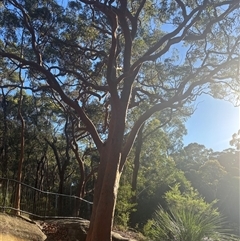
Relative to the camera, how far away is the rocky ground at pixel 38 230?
30.1 ft

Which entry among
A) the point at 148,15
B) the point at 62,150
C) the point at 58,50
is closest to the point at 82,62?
the point at 58,50

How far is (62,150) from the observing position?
29422mm

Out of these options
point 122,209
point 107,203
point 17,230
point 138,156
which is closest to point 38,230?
point 17,230

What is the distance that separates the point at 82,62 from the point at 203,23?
5.32 m

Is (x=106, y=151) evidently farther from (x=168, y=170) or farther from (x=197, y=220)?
(x=168, y=170)

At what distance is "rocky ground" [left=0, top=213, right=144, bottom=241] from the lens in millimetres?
Answer: 9183

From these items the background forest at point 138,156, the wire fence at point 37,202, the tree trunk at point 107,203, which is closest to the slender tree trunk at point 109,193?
the tree trunk at point 107,203

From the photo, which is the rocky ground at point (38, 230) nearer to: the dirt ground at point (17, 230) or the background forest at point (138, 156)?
the dirt ground at point (17, 230)

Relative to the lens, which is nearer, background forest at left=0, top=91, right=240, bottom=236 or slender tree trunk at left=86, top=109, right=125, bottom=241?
slender tree trunk at left=86, top=109, right=125, bottom=241

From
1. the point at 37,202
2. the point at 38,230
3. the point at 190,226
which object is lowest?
the point at 38,230

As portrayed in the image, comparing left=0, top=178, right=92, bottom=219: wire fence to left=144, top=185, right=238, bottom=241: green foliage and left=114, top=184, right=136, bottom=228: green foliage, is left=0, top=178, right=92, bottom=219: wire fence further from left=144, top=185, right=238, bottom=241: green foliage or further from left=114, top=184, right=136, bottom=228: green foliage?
left=144, top=185, right=238, bottom=241: green foliage

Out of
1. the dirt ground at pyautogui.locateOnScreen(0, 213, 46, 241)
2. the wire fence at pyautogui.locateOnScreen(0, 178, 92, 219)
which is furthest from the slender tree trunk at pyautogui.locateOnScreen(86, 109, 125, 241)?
the wire fence at pyautogui.locateOnScreen(0, 178, 92, 219)

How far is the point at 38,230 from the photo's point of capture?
10250mm

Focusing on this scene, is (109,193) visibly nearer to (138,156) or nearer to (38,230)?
(38,230)
